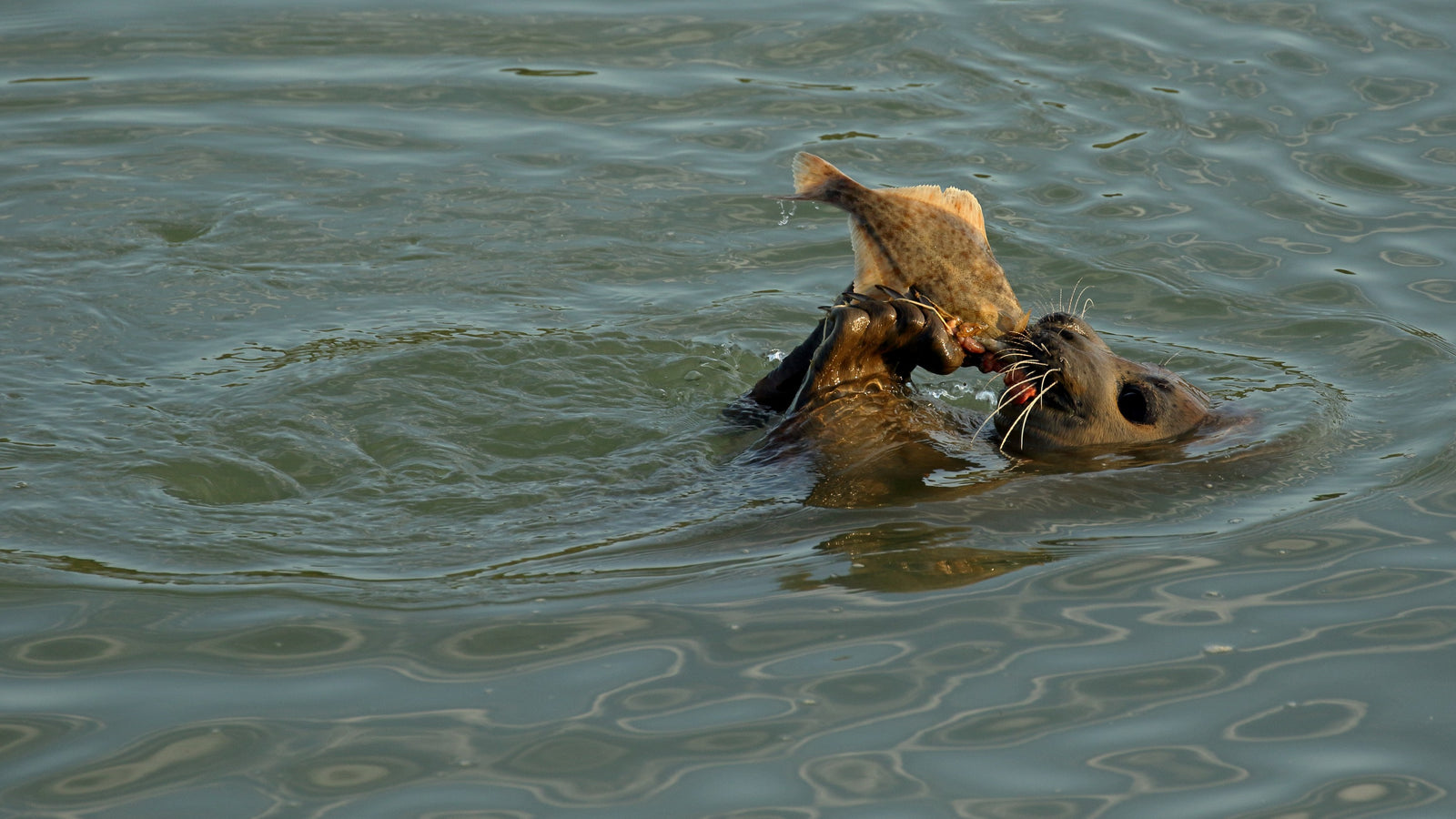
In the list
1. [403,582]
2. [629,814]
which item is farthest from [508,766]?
[403,582]

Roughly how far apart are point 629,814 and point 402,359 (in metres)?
3.96

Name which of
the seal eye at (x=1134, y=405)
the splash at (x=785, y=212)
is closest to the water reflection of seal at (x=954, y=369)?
the seal eye at (x=1134, y=405)

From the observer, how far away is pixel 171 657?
16.9ft

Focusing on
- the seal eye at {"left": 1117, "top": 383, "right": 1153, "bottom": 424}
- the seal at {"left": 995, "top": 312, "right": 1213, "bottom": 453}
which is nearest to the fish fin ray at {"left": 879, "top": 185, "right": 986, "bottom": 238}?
the seal at {"left": 995, "top": 312, "right": 1213, "bottom": 453}

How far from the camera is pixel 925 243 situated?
6.20m

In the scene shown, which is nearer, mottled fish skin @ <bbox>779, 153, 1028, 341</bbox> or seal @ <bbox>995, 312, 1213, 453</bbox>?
mottled fish skin @ <bbox>779, 153, 1028, 341</bbox>

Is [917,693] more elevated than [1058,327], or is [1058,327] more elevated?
[1058,327]

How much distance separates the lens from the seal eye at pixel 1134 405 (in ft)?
21.9

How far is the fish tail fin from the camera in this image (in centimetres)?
620

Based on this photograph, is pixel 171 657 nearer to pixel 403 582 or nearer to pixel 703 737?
pixel 403 582

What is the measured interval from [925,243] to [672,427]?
1744 millimetres

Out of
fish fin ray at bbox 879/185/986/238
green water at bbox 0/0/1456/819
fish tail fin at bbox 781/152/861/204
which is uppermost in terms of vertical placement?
fish tail fin at bbox 781/152/861/204

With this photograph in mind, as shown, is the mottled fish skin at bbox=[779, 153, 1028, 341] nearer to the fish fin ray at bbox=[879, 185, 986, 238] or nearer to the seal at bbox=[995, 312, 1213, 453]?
the fish fin ray at bbox=[879, 185, 986, 238]

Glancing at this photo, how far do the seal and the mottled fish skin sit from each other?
166 millimetres
